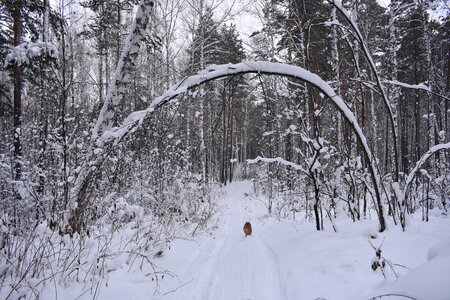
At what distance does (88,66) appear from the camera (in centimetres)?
2309

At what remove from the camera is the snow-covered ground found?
155 cm

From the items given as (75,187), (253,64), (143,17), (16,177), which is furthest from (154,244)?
(16,177)

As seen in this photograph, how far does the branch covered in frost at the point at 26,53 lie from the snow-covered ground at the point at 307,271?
116 inches

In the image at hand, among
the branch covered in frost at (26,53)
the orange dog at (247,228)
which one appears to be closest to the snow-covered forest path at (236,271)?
the orange dog at (247,228)

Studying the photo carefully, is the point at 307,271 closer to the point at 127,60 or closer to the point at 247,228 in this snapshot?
the point at 247,228

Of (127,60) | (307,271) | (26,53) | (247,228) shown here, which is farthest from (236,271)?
(26,53)

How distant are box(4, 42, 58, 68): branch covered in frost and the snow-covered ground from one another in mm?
2940

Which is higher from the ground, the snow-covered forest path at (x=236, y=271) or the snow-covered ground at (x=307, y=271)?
the snow-covered ground at (x=307, y=271)

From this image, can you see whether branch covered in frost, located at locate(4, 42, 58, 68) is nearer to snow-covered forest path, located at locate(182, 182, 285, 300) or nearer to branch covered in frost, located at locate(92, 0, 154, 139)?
branch covered in frost, located at locate(92, 0, 154, 139)

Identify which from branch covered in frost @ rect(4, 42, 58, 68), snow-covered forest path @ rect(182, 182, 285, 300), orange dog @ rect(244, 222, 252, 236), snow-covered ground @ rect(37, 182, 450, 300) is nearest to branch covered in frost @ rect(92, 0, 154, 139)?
branch covered in frost @ rect(4, 42, 58, 68)

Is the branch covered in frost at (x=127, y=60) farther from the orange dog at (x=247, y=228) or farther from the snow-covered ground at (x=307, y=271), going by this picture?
the orange dog at (x=247, y=228)

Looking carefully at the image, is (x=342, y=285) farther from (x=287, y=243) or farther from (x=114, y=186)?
(x=114, y=186)

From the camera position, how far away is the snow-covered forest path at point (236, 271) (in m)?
2.74

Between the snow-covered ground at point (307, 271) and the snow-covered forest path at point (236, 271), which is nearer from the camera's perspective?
the snow-covered ground at point (307, 271)
